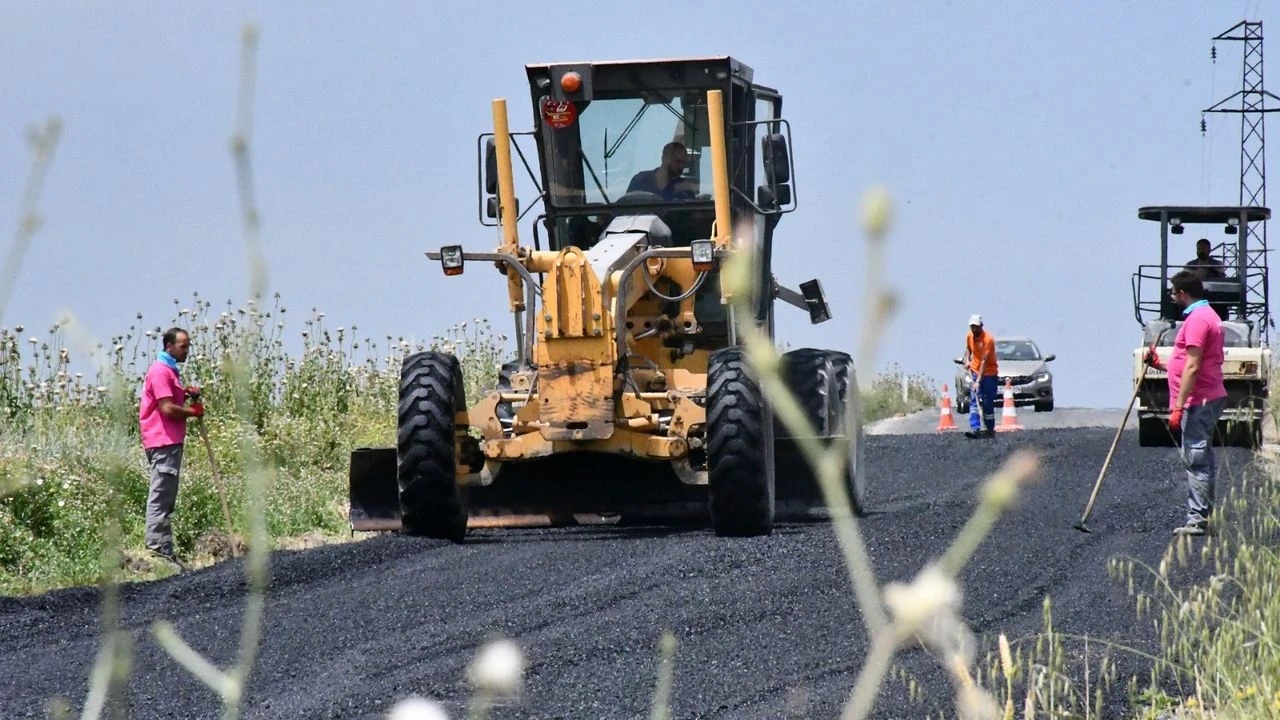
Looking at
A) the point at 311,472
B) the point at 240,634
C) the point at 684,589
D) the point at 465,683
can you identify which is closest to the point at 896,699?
the point at 465,683

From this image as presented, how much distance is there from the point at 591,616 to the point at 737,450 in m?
2.31

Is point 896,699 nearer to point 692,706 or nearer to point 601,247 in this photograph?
point 692,706

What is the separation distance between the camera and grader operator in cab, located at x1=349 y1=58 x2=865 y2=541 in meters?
10.6

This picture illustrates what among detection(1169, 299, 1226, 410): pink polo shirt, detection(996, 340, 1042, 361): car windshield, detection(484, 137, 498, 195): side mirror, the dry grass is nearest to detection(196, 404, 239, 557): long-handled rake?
the dry grass

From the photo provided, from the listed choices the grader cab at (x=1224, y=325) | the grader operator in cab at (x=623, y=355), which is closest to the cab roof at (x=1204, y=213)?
the grader cab at (x=1224, y=325)

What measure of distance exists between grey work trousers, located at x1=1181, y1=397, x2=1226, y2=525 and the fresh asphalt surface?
0.28 metres

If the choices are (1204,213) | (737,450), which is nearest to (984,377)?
(1204,213)

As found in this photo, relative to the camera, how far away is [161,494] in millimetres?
11641

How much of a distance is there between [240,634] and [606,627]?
1.72 m

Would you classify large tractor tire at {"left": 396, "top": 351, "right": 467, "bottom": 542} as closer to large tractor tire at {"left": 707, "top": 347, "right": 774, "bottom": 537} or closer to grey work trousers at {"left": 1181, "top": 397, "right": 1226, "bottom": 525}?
large tractor tire at {"left": 707, "top": 347, "right": 774, "bottom": 537}

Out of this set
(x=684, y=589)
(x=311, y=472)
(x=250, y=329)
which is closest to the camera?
(x=250, y=329)

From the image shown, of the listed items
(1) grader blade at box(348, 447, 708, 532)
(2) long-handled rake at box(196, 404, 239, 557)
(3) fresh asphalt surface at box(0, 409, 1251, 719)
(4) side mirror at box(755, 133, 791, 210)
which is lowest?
(3) fresh asphalt surface at box(0, 409, 1251, 719)

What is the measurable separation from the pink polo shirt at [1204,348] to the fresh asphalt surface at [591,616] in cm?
89

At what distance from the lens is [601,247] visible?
447 inches
